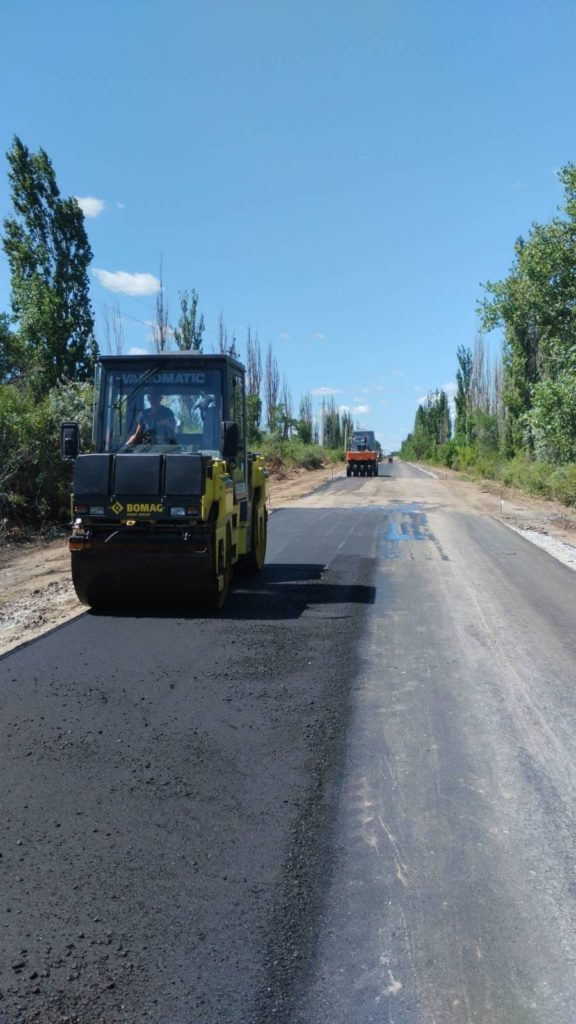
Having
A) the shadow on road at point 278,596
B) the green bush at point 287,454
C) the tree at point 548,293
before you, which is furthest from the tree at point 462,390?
the shadow on road at point 278,596

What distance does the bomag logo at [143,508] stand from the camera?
8297 millimetres

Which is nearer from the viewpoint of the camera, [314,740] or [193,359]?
[314,740]

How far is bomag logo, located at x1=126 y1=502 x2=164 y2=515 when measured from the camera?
327 inches

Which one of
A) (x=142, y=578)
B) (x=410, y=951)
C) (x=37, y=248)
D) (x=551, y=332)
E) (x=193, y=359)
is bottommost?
(x=410, y=951)

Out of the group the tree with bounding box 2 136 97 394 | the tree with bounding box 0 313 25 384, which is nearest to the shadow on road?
the tree with bounding box 2 136 97 394

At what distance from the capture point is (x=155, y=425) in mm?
9258

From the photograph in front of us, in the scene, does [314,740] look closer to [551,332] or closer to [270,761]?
[270,761]

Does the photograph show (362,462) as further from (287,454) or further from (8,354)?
(8,354)

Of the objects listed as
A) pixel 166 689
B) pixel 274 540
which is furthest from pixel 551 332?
pixel 166 689

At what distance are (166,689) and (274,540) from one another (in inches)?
367

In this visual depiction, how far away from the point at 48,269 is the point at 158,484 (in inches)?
1045

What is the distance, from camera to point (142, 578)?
27.7 ft

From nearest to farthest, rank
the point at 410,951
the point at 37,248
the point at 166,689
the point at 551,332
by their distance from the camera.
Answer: the point at 410,951 → the point at 166,689 → the point at 551,332 → the point at 37,248

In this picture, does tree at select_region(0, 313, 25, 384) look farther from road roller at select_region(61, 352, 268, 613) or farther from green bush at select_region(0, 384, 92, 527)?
road roller at select_region(61, 352, 268, 613)
